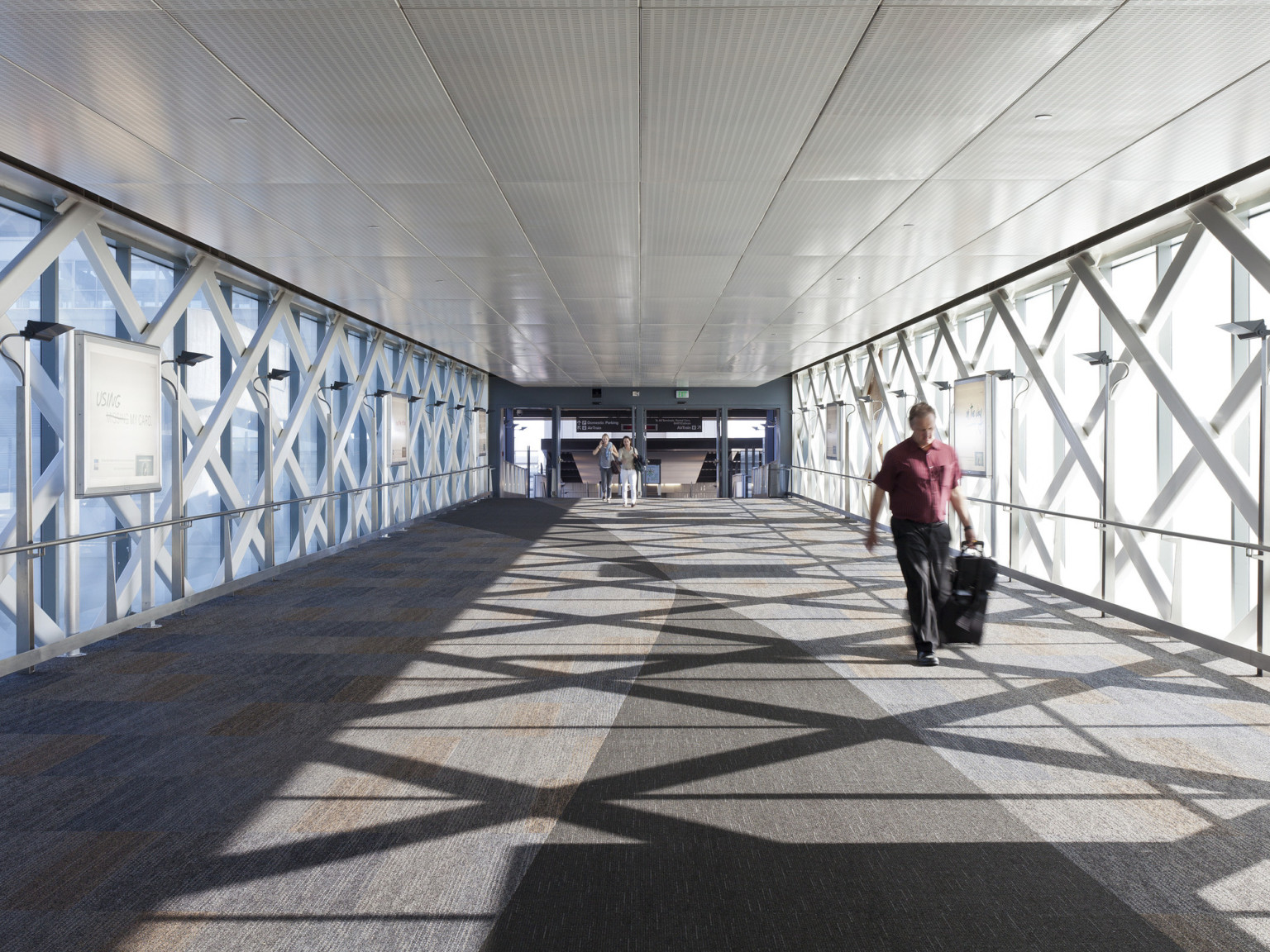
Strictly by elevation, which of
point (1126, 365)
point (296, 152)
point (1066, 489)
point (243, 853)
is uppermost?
point (296, 152)

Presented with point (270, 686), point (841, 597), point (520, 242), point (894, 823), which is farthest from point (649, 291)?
point (894, 823)

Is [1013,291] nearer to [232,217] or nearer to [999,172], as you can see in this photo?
[999,172]

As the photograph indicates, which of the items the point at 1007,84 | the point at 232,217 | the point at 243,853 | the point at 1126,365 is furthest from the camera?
the point at 1126,365

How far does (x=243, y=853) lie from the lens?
295 cm

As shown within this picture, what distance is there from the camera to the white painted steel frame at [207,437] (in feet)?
18.9

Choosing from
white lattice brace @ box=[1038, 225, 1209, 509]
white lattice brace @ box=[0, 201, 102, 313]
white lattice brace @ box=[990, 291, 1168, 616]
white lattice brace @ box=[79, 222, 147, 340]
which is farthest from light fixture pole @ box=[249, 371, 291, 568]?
white lattice brace @ box=[1038, 225, 1209, 509]

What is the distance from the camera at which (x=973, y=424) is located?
9.39 m

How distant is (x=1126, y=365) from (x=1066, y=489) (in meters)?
1.93

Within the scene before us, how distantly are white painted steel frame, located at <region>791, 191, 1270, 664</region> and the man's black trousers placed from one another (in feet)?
6.22

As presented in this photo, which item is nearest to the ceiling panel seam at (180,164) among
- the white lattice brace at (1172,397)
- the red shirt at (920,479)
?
the red shirt at (920,479)

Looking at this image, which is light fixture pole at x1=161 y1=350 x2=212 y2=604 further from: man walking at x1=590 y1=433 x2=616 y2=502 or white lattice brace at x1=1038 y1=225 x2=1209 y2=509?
man walking at x1=590 y1=433 x2=616 y2=502

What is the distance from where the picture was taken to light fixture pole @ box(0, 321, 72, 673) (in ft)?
17.7

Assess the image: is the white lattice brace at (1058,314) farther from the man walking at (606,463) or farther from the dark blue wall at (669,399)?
the dark blue wall at (669,399)

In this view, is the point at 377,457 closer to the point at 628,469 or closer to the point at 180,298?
the point at 180,298
